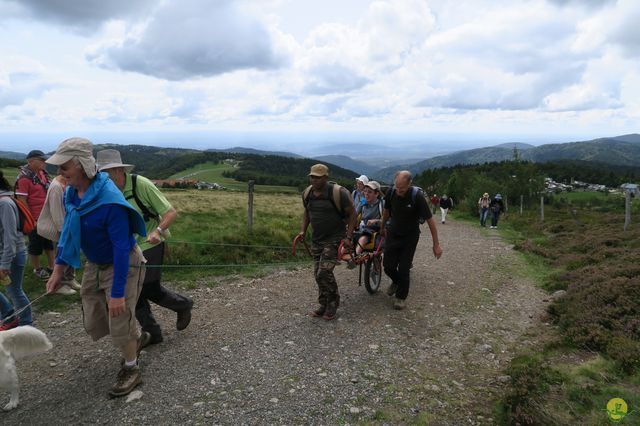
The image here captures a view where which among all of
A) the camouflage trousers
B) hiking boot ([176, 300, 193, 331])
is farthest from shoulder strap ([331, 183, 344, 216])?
hiking boot ([176, 300, 193, 331])

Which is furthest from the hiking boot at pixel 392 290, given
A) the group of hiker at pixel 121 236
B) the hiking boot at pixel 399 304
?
the hiking boot at pixel 399 304

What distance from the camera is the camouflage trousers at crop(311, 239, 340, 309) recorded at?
6156mm

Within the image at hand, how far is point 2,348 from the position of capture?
144 inches

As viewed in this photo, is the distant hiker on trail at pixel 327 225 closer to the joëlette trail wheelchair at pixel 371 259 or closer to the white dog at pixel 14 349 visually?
the joëlette trail wheelchair at pixel 371 259

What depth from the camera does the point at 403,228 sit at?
662 centimetres

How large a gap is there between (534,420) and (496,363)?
1.55m

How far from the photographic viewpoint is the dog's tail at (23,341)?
373 cm

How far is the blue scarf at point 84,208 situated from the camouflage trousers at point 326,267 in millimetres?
3025

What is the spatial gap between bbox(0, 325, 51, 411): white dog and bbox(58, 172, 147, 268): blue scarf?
0.81m

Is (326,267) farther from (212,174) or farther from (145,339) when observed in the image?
(212,174)

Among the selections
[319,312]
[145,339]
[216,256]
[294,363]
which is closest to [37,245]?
[216,256]

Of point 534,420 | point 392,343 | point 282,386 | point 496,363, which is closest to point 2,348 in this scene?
point 282,386

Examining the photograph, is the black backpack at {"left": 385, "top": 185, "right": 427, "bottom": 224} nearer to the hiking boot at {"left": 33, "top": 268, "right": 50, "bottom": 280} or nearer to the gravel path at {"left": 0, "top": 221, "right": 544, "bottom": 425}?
the gravel path at {"left": 0, "top": 221, "right": 544, "bottom": 425}

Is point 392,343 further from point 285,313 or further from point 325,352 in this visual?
point 285,313
